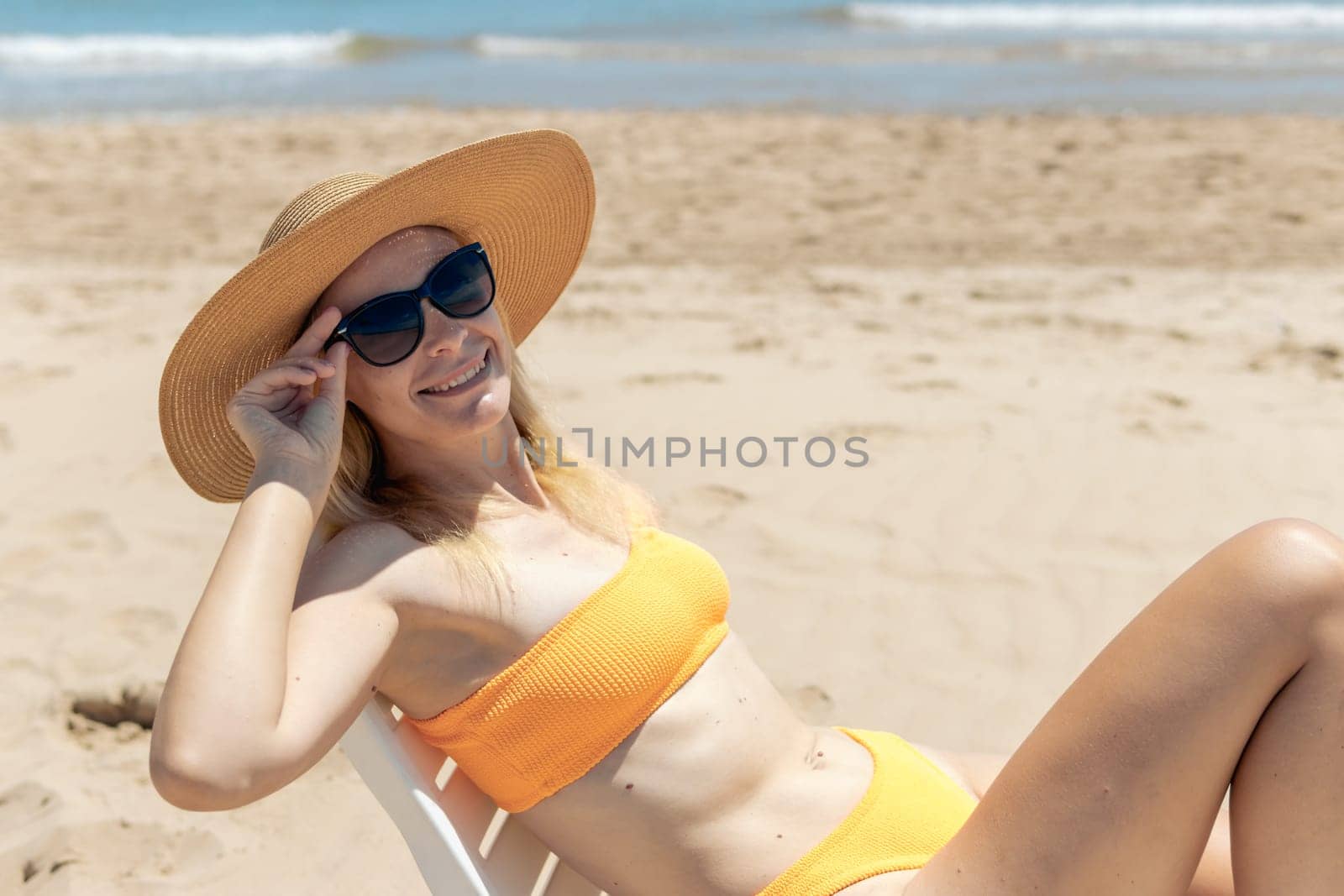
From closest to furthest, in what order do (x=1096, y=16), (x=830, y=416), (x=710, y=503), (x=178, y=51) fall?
(x=710, y=503), (x=830, y=416), (x=178, y=51), (x=1096, y=16)

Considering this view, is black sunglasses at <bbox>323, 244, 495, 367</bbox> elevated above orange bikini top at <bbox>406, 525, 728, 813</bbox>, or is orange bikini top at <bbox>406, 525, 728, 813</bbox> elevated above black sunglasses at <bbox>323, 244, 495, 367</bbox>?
black sunglasses at <bbox>323, 244, 495, 367</bbox>

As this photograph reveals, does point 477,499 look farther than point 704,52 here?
No

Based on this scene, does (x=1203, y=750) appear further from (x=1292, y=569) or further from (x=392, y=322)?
(x=392, y=322)

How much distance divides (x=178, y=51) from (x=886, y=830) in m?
19.4

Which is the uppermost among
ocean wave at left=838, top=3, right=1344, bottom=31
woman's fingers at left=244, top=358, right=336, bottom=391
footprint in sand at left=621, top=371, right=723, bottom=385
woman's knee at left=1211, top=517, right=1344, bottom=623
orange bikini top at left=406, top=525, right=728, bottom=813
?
ocean wave at left=838, top=3, right=1344, bottom=31

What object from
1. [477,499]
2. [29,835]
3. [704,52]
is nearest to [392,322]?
[477,499]

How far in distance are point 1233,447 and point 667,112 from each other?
794cm

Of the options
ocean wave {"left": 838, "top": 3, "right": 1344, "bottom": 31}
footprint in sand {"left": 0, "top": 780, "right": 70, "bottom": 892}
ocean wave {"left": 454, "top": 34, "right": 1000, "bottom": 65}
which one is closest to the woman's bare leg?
footprint in sand {"left": 0, "top": 780, "right": 70, "bottom": 892}

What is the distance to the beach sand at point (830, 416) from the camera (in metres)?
3.01

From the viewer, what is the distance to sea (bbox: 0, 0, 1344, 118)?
12430 millimetres

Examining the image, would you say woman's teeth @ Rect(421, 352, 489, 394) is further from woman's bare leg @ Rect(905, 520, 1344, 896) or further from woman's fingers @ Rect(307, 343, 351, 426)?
woman's bare leg @ Rect(905, 520, 1344, 896)

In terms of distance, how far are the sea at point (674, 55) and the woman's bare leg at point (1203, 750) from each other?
31.9ft

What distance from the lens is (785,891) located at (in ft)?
6.11

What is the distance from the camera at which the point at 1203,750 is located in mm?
1671
